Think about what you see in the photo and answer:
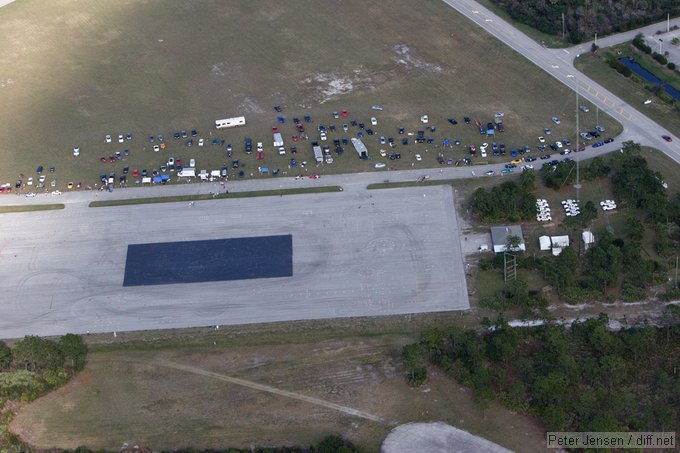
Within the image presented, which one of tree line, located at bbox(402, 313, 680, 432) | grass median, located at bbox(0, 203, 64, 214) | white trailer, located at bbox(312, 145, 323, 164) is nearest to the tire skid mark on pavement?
tree line, located at bbox(402, 313, 680, 432)

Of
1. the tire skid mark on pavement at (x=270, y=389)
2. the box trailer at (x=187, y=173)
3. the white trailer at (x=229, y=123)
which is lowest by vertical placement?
the tire skid mark on pavement at (x=270, y=389)

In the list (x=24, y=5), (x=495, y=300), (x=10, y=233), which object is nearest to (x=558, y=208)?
(x=495, y=300)

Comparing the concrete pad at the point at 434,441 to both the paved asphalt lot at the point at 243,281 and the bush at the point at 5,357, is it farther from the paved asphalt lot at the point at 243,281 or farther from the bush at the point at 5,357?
the bush at the point at 5,357

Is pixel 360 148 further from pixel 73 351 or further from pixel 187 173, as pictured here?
pixel 73 351

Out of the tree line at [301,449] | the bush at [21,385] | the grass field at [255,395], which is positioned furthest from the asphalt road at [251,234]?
the tree line at [301,449]

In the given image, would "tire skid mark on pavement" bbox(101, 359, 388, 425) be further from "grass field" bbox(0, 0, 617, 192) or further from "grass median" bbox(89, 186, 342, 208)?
"grass field" bbox(0, 0, 617, 192)

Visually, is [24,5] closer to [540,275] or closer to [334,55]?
[334,55]
